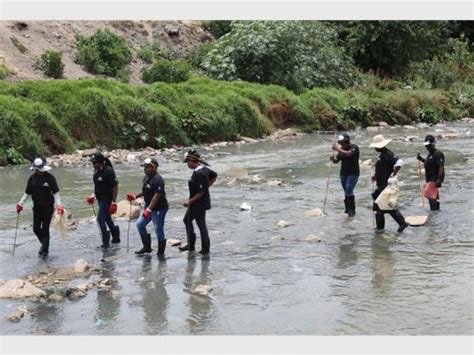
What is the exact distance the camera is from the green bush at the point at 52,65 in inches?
1219

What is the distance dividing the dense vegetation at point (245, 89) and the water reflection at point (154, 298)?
12.6 m

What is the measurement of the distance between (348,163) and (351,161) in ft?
0.24

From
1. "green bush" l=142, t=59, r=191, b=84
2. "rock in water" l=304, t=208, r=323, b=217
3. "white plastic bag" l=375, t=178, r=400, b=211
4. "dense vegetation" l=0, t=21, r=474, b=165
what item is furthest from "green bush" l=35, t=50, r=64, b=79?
"white plastic bag" l=375, t=178, r=400, b=211

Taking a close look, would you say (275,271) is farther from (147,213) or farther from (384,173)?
(384,173)

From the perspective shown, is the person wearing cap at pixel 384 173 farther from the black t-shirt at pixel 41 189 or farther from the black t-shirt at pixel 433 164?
the black t-shirt at pixel 41 189

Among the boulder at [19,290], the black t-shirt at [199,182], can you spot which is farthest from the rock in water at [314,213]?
the boulder at [19,290]

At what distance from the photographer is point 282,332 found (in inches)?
307

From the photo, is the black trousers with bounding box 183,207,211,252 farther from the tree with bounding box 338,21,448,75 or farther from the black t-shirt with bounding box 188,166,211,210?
the tree with bounding box 338,21,448,75

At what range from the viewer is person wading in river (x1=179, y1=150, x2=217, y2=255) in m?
10.8

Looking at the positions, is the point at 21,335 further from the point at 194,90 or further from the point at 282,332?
the point at 194,90

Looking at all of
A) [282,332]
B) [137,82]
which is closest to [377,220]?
[282,332]

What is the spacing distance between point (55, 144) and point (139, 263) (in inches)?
544

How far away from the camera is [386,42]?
45562mm

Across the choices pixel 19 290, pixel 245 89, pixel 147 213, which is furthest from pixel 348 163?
pixel 245 89
